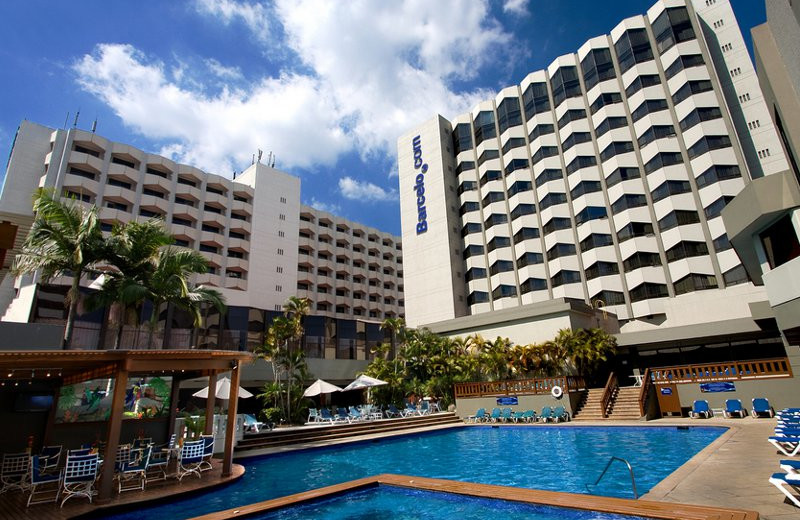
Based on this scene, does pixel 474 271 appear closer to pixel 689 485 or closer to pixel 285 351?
pixel 285 351

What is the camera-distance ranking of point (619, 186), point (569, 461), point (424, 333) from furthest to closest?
point (619, 186)
point (424, 333)
point (569, 461)

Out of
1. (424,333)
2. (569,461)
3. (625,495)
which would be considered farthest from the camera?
(424,333)

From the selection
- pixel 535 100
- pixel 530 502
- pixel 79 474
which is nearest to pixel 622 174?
pixel 535 100

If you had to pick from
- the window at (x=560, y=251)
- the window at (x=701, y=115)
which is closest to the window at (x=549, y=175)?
the window at (x=560, y=251)

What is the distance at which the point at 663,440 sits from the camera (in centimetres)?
1708

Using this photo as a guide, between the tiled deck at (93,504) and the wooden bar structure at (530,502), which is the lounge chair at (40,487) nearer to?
the tiled deck at (93,504)

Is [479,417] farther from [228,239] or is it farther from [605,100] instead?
[228,239]

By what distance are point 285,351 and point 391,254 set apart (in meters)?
47.4

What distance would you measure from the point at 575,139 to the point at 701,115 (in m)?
11.1

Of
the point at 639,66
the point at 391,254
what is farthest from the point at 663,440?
the point at 391,254

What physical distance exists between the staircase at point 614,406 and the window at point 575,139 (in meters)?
29.1

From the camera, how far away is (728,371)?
73.0 ft

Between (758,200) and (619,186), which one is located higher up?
(619,186)

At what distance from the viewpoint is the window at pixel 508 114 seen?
5166cm
